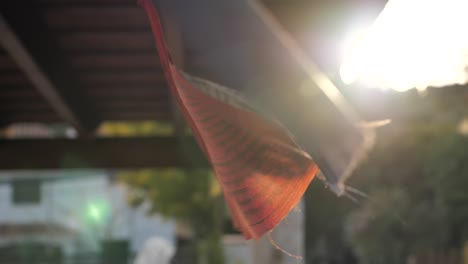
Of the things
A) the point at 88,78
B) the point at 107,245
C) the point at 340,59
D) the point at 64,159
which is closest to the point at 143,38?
the point at 88,78

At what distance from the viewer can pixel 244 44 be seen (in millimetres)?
1537

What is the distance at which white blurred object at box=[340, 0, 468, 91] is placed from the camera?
1.76 m

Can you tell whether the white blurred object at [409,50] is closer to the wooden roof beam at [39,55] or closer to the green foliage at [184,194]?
the wooden roof beam at [39,55]

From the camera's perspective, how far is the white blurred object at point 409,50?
1761 mm

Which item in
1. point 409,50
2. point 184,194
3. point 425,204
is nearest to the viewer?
point 409,50

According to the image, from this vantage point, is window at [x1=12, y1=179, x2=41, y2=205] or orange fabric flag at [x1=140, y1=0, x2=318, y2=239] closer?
orange fabric flag at [x1=140, y1=0, x2=318, y2=239]

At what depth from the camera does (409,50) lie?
1795 mm

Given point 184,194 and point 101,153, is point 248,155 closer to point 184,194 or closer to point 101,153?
point 101,153

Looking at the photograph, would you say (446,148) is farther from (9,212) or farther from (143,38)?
(9,212)

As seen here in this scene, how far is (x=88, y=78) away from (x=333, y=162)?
4924 mm

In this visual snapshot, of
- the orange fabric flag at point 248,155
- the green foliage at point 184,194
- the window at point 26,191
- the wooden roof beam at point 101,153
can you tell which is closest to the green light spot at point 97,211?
the window at point 26,191

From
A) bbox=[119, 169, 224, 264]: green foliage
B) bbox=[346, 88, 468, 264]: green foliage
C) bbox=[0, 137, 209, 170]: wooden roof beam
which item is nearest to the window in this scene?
bbox=[119, 169, 224, 264]: green foliage

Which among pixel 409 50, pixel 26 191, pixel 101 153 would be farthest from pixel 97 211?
pixel 409 50

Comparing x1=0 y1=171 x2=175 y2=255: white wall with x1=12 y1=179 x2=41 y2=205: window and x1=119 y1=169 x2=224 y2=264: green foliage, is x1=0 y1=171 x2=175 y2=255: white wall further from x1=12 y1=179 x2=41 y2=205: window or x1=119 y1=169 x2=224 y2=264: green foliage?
x1=119 y1=169 x2=224 y2=264: green foliage
